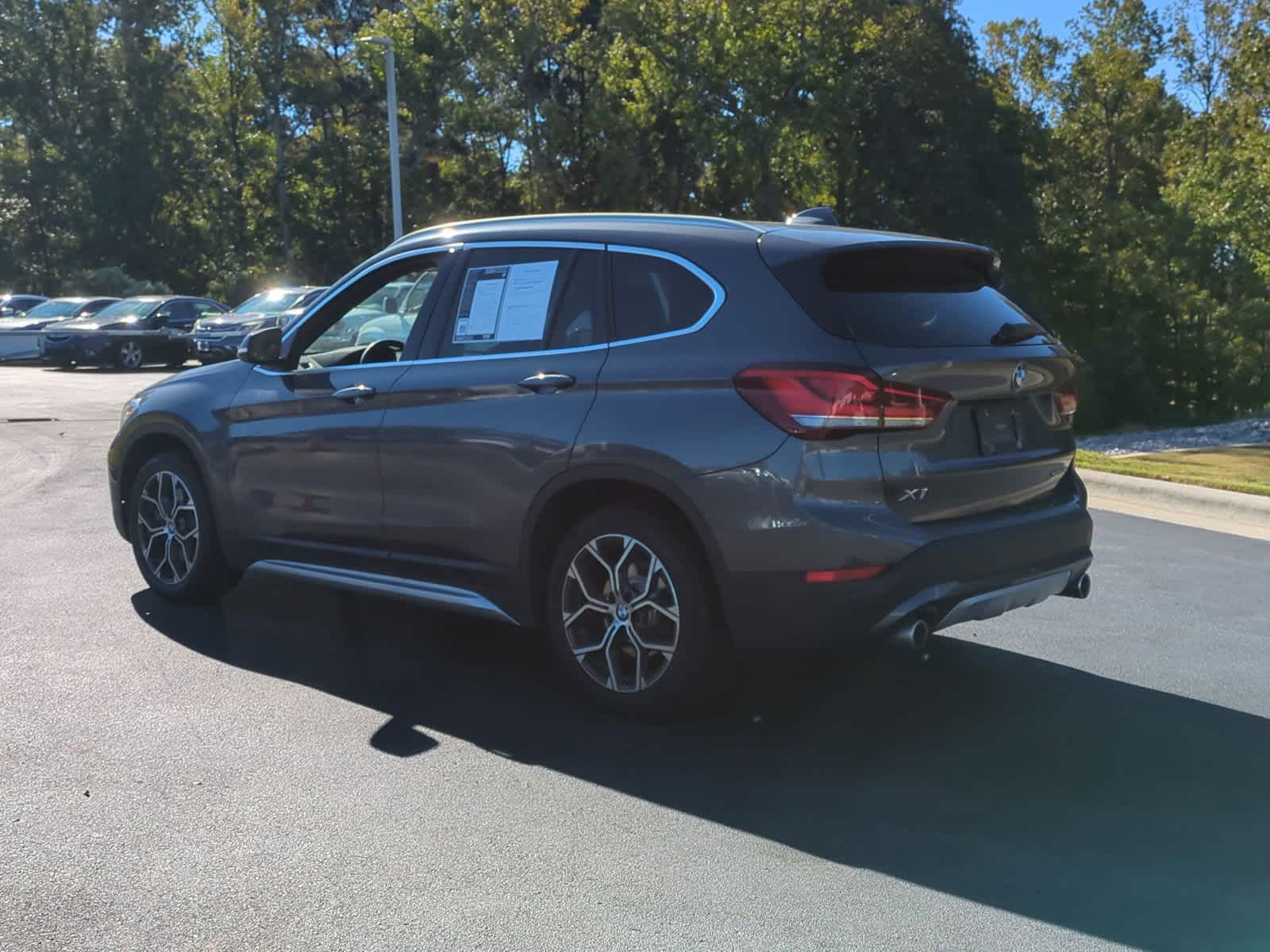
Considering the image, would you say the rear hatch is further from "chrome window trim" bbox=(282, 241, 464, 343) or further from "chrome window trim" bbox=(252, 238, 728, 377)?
"chrome window trim" bbox=(282, 241, 464, 343)

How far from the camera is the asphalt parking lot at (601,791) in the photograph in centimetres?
356

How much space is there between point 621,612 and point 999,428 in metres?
1.57

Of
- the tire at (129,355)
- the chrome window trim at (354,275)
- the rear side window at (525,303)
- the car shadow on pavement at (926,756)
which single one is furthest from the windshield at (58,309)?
the rear side window at (525,303)

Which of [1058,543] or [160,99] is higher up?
[160,99]

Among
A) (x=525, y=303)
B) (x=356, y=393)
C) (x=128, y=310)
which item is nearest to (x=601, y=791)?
(x=525, y=303)

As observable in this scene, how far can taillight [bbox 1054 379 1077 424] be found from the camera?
545cm

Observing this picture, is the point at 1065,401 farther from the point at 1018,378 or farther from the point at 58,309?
the point at 58,309

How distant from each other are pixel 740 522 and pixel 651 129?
4264cm

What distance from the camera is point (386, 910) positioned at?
11.8ft

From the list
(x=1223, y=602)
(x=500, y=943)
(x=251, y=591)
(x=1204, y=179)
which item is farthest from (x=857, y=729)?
(x=1204, y=179)

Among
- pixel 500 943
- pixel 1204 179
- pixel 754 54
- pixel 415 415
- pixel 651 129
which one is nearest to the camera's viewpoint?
pixel 500 943

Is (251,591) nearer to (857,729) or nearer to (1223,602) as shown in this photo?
(857,729)

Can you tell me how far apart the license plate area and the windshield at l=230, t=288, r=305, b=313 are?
23096mm

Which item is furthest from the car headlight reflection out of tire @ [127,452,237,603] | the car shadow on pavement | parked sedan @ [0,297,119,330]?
parked sedan @ [0,297,119,330]
